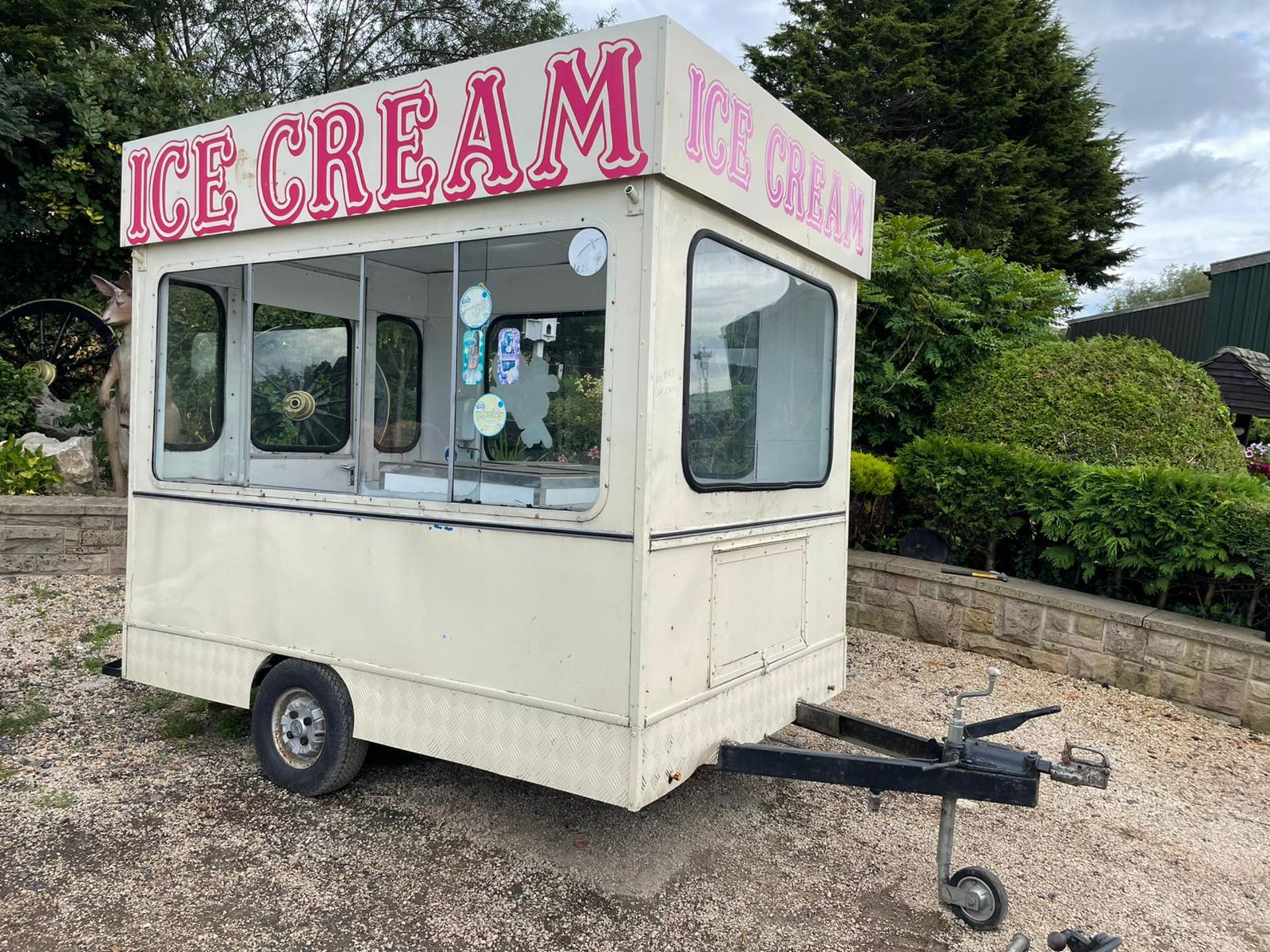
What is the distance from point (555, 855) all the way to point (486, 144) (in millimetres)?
2508

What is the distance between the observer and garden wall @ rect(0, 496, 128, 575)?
7.14m

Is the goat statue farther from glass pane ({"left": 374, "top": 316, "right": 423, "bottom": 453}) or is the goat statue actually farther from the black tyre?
the black tyre

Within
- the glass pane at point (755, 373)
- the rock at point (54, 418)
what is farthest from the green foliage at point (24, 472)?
the glass pane at point (755, 373)

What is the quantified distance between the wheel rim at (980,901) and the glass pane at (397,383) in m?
2.77

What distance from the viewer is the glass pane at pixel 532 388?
298 cm

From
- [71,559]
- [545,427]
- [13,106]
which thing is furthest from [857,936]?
[13,106]

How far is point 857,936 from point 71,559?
6.91 metres

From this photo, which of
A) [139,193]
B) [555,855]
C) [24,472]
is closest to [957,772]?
[555,855]

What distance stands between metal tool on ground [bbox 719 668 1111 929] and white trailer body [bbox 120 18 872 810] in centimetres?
29

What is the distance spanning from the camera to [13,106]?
9.48 meters

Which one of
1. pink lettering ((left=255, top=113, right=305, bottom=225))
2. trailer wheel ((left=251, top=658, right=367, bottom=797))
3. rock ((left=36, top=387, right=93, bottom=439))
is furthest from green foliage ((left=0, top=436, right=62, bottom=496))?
pink lettering ((left=255, top=113, right=305, bottom=225))

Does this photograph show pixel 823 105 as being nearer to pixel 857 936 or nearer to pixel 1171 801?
pixel 1171 801

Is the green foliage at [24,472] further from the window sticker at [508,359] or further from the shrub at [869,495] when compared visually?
the shrub at [869,495]

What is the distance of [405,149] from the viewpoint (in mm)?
3193
